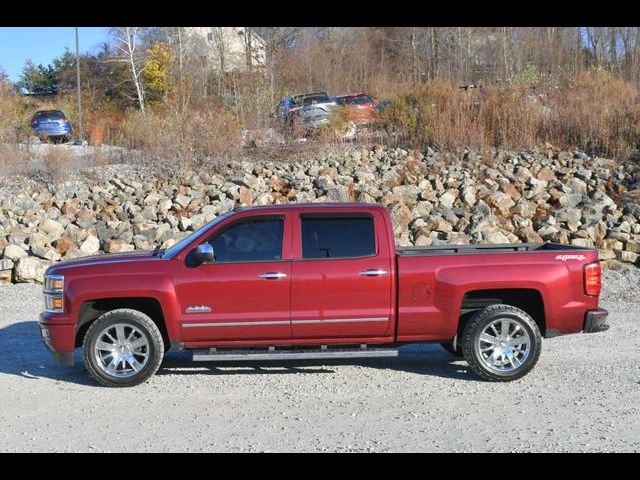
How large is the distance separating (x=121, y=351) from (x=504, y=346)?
12.6 ft

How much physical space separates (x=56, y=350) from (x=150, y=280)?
1.18m

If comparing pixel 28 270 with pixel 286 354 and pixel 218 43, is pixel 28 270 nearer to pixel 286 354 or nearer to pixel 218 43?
pixel 286 354

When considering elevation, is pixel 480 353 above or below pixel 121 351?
below

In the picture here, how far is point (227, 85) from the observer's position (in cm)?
3034

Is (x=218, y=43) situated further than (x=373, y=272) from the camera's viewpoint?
Yes

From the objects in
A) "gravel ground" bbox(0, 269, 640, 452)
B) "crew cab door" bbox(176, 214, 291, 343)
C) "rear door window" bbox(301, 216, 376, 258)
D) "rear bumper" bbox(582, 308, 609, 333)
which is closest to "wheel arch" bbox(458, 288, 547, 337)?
"rear bumper" bbox(582, 308, 609, 333)

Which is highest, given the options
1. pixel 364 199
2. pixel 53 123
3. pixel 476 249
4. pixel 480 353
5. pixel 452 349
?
pixel 53 123

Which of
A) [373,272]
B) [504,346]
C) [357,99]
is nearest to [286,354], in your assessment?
[373,272]

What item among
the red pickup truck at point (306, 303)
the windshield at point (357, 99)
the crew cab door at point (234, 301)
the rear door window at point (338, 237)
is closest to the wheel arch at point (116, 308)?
the red pickup truck at point (306, 303)

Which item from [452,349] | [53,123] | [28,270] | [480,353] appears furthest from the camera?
[53,123]

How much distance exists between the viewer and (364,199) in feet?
59.8

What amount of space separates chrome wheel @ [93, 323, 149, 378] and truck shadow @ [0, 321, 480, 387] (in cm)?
31

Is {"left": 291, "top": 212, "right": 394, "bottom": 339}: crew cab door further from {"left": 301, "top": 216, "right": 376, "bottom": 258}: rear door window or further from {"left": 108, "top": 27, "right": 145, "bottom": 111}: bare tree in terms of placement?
{"left": 108, "top": 27, "right": 145, "bottom": 111}: bare tree

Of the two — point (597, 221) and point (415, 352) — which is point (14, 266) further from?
point (597, 221)
